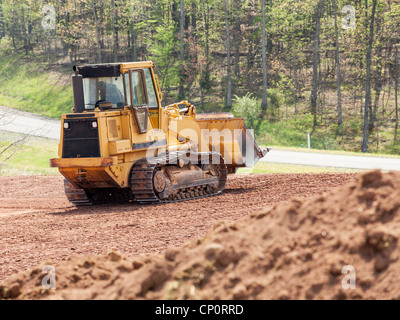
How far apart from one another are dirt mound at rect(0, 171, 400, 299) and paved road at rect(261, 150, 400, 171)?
15.5 metres

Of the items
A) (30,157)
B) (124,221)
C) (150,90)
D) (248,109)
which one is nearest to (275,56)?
(248,109)

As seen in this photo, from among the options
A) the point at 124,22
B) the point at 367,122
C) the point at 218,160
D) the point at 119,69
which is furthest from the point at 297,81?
the point at 119,69

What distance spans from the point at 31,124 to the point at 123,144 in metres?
29.1

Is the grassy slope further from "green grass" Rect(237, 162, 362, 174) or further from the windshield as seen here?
the windshield

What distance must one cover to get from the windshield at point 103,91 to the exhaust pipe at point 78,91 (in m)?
0.26

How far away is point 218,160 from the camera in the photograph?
15.2 m

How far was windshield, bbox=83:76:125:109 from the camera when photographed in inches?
512

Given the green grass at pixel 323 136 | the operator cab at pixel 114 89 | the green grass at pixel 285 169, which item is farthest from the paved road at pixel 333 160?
the green grass at pixel 323 136

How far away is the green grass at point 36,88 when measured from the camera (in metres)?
46.0

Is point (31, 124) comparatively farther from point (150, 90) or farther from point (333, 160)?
point (150, 90)

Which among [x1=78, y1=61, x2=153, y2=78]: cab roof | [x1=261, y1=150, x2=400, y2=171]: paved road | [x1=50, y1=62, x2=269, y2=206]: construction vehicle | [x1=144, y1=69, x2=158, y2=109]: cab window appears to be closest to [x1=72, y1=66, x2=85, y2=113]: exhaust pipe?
[x1=50, y1=62, x2=269, y2=206]: construction vehicle

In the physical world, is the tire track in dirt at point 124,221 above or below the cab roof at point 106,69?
below

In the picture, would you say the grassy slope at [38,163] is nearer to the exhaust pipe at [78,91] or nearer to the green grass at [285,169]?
the green grass at [285,169]

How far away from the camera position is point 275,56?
46562 mm
